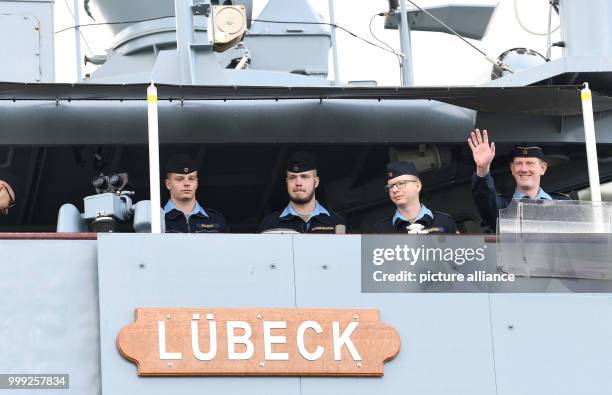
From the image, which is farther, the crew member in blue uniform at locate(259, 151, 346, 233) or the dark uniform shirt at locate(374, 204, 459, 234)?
the crew member in blue uniform at locate(259, 151, 346, 233)

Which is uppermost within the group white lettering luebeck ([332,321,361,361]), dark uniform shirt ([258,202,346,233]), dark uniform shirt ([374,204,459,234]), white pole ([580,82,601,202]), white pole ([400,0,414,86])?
white pole ([400,0,414,86])

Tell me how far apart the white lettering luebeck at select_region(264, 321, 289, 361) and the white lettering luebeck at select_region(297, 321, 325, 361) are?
75 millimetres

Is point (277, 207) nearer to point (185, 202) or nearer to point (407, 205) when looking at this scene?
point (185, 202)

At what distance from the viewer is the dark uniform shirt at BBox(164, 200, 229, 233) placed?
8758 millimetres

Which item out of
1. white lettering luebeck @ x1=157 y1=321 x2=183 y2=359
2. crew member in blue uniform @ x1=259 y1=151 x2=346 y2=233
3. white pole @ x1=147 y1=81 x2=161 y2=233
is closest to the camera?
white lettering luebeck @ x1=157 y1=321 x2=183 y2=359

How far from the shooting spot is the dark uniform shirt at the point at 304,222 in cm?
890

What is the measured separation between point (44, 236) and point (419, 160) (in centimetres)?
305

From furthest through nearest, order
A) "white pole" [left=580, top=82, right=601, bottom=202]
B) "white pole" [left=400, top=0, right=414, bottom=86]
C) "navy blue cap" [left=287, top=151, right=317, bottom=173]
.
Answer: "white pole" [left=400, top=0, right=414, bottom=86] → "navy blue cap" [left=287, top=151, right=317, bottom=173] → "white pole" [left=580, top=82, right=601, bottom=202]

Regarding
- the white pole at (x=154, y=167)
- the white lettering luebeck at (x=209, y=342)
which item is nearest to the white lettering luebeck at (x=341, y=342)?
the white lettering luebeck at (x=209, y=342)

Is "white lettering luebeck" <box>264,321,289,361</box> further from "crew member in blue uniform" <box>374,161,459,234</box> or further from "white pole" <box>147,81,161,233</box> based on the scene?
"crew member in blue uniform" <box>374,161,459,234</box>

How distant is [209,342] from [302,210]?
143 centimetres

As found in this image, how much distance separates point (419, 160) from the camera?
10273 millimetres

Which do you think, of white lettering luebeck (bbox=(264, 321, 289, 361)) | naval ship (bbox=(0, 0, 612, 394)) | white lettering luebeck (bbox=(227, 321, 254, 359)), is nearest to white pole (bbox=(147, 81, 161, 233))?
naval ship (bbox=(0, 0, 612, 394))

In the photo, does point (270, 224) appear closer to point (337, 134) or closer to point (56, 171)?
point (337, 134)
